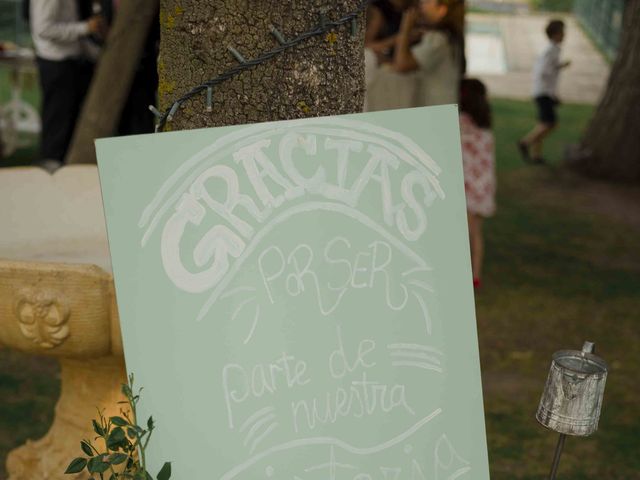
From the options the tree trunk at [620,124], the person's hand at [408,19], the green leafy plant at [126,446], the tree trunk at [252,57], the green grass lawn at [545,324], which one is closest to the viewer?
the green leafy plant at [126,446]

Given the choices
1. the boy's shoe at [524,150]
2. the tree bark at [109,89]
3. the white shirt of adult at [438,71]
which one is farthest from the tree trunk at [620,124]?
the tree bark at [109,89]

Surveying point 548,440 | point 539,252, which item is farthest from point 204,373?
point 539,252

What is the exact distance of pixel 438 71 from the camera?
6242 mm

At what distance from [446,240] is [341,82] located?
36 cm

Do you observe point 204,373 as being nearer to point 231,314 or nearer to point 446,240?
point 231,314

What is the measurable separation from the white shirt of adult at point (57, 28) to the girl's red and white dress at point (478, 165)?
2206 mm

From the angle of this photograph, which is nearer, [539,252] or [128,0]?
[128,0]

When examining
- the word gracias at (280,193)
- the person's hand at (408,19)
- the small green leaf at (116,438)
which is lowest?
the person's hand at (408,19)

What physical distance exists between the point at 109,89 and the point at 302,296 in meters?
3.79

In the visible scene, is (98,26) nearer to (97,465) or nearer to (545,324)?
(545,324)

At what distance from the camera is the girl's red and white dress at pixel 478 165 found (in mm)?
5273

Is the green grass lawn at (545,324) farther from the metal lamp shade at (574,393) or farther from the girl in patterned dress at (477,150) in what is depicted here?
the metal lamp shade at (574,393)

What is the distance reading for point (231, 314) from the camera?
1.73 meters

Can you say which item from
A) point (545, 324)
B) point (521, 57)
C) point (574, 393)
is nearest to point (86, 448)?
point (574, 393)
